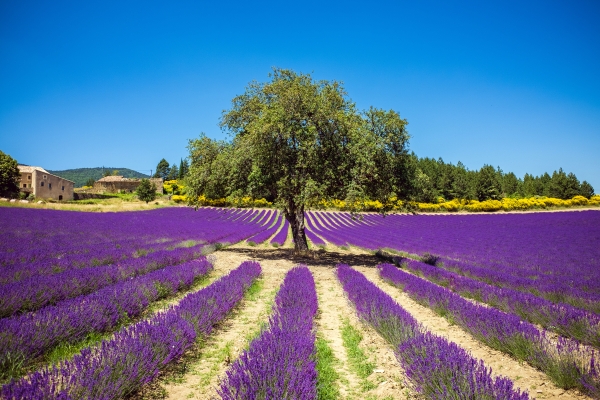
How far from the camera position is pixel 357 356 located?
4.56 m

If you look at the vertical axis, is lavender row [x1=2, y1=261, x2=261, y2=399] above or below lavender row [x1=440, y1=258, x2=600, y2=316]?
above

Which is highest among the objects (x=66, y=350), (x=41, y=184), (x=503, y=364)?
(x=41, y=184)

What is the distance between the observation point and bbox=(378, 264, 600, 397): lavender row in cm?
362

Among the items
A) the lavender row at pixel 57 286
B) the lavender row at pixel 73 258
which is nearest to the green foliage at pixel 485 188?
the lavender row at pixel 73 258

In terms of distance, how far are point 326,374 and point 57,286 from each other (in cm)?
512

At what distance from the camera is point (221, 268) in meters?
11.7

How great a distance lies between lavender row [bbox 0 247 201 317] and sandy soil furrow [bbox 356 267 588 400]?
6221 millimetres

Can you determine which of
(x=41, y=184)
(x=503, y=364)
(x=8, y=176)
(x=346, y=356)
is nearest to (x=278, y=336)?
(x=346, y=356)

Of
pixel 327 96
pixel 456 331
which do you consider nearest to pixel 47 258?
pixel 456 331

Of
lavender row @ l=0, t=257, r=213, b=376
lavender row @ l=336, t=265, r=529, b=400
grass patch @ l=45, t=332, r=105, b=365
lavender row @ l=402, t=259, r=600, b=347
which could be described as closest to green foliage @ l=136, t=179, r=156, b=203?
lavender row @ l=0, t=257, r=213, b=376

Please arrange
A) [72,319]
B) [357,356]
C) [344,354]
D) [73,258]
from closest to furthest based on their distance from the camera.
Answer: [72,319]
[357,356]
[344,354]
[73,258]

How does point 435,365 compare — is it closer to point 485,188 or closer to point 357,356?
point 357,356

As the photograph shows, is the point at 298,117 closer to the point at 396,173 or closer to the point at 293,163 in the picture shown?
the point at 293,163

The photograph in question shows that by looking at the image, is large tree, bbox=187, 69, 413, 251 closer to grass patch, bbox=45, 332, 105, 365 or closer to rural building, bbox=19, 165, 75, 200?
grass patch, bbox=45, 332, 105, 365
